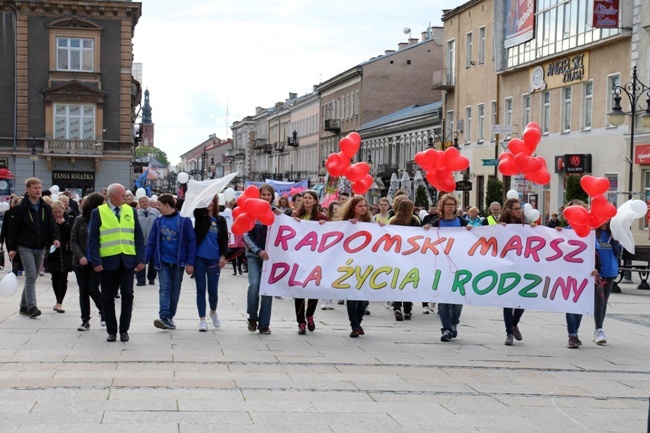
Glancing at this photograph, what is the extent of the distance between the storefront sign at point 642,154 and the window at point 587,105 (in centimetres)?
457

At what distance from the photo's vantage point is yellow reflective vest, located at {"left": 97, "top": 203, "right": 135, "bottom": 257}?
1238cm

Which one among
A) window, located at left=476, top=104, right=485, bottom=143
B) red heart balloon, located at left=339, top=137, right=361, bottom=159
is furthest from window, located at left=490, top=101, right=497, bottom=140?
red heart balloon, located at left=339, top=137, right=361, bottom=159

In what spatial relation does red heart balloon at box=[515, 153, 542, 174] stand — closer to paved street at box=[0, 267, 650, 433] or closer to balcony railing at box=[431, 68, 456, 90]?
paved street at box=[0, 267, 650, 433]

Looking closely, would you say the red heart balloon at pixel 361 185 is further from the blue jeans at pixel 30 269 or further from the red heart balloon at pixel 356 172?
the blue jeans at pixel 30 269

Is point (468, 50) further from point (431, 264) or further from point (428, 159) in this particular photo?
point (431, 264)

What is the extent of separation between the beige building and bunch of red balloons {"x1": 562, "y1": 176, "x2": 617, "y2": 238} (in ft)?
57.4

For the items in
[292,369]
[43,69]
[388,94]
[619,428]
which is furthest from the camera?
[388,94]

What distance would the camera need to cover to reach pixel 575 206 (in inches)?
512

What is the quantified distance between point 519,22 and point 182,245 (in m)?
35.1

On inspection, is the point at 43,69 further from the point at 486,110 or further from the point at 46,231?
the point at 46,231

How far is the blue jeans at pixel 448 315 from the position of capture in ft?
42.9

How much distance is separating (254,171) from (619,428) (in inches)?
5071

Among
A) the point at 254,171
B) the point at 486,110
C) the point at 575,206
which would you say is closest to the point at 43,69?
the point at 486,110

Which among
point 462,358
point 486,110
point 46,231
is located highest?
point 486,110
